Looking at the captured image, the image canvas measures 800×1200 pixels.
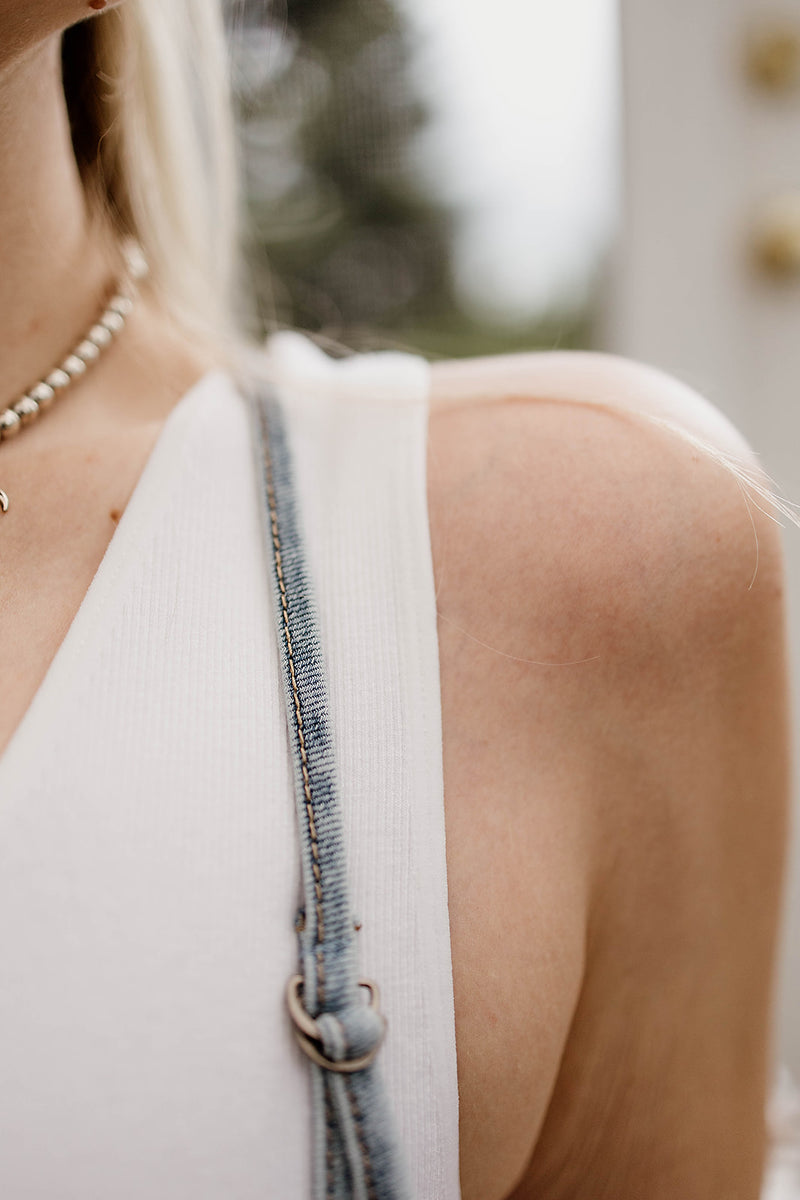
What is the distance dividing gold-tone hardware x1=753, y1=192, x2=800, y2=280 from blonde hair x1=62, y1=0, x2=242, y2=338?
25.9 inches

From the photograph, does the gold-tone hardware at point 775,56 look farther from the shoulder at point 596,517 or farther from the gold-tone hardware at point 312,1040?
the gold-tone hardware at point 312,1040

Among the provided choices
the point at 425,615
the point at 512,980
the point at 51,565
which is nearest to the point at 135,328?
the point at 51,565

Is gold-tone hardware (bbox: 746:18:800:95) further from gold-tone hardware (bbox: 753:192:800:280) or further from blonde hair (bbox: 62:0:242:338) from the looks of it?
blonde hair (bbox: 62:0:242:338)

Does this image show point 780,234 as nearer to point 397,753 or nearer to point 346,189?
point 397,753

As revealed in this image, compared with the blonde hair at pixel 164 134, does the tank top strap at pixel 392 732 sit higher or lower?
lower

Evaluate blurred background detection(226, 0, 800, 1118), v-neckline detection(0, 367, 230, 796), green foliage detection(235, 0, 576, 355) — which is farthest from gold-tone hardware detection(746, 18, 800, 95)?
v-neckline detection(0, 367, 230, 796)

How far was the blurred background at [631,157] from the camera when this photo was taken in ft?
3.71

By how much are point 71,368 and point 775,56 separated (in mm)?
890

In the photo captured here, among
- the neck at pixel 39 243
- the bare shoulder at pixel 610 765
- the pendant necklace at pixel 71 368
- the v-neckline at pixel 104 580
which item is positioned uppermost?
the neck at pixel 39 243

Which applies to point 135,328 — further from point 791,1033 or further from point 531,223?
point 791,1033

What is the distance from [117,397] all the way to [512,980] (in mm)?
446

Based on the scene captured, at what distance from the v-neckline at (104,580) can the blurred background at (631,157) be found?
402mm

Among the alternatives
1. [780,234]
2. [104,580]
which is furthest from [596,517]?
[780,234]

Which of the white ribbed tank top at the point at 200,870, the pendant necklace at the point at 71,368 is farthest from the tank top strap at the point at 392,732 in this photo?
the pendant necklace at the point at 71,368
